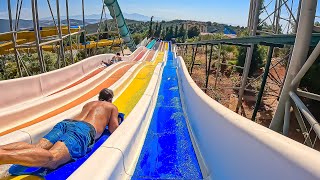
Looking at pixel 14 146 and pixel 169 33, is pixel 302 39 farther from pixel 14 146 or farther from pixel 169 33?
pixel 169 33

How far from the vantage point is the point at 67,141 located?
2.82m

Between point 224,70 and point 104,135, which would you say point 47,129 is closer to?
point 104,135

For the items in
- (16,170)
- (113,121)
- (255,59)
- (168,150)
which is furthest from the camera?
(255,59)

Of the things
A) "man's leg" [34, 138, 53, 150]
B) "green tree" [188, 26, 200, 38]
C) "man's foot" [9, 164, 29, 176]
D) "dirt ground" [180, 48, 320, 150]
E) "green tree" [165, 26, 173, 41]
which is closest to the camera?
"man's foot" [9, 164, 29, 176]

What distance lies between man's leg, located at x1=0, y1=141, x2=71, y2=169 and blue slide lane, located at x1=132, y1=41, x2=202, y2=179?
746 millimetres

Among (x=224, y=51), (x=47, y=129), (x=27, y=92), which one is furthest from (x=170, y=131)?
(x=224, y=51)

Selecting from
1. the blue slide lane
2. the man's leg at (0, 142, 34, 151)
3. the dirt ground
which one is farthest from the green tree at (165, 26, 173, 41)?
the man's leg at (0, 142, 34, 151)

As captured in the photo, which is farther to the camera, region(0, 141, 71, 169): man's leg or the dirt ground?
the dirt ground

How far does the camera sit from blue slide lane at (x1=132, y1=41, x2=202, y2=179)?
9.58ft

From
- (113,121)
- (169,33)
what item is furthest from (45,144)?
(169,33)

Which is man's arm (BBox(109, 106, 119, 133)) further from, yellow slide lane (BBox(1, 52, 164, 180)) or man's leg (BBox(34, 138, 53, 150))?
yellow slide lane (BBox(1, 52, 164, 180))

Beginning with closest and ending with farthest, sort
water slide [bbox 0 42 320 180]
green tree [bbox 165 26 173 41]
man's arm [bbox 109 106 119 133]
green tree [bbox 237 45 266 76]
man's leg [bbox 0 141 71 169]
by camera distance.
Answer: water slide [bbox 0 42 320 180]
man's leg [bbox 0 141 71 169]
man's arm [bbox 109 106 119 133]
green tree [bbox 237 45 266 76]
green tree [bbox 165 26 173 41]

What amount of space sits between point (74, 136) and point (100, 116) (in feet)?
2.15

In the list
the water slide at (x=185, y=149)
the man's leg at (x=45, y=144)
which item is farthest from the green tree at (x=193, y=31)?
the man's leg at (x=45, y=144)
